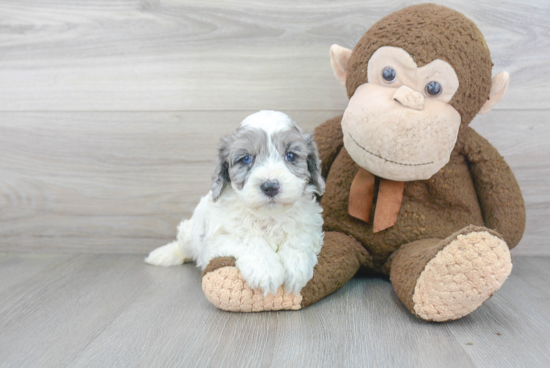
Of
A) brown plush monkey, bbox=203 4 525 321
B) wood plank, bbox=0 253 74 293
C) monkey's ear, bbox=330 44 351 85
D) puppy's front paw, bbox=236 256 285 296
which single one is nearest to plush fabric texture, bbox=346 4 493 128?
brown plush monkey, bbox=203 4 525 321

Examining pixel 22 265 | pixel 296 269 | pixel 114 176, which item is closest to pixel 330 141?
pixel 296 269

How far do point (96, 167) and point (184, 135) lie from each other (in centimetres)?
45

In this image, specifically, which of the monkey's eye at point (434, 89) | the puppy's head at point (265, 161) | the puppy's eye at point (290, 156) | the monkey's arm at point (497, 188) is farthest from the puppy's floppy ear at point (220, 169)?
the monkey's arm at point (497, 188)

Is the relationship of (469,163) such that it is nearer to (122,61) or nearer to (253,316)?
(253,316)

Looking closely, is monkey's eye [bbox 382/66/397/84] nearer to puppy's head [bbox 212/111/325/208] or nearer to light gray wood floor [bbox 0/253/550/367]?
puppy's head [bbox 212/111/325/208]

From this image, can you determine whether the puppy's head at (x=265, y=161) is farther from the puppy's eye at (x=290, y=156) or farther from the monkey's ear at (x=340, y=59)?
the monkey's ear at (x=340, y=59)

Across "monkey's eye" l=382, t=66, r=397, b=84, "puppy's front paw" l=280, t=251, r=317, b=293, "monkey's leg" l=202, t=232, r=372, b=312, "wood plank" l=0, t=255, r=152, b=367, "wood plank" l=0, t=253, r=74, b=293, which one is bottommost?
"wood plank" l=0, t=253, r=74, b=293

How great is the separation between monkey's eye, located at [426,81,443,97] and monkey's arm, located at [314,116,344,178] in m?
0.41

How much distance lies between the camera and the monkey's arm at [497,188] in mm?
1596

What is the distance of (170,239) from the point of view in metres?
2.14

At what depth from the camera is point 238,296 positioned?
4.33 ft

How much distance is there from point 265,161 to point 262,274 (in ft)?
1.11

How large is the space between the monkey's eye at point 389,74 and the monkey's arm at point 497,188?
385 mm

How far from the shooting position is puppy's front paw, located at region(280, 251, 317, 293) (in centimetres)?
134
